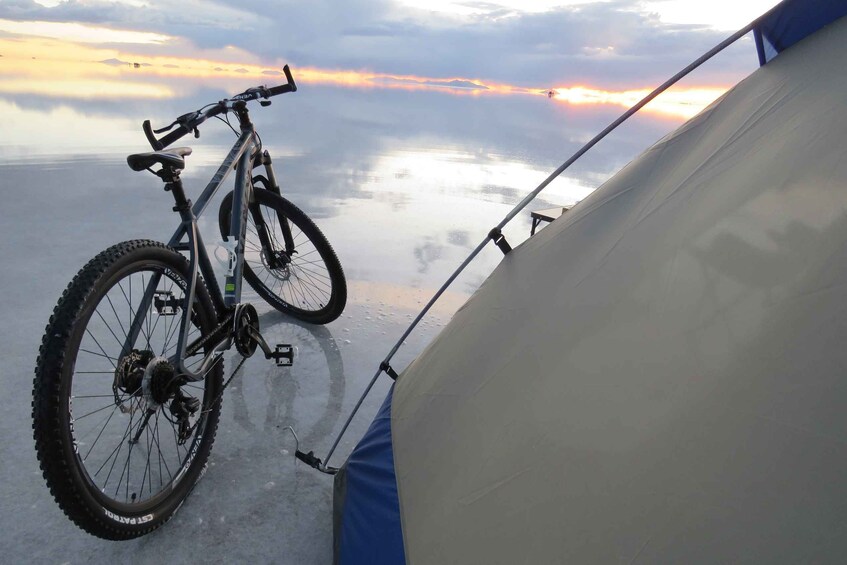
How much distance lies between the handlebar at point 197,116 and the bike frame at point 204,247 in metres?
0.08

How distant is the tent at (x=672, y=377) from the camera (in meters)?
0.71

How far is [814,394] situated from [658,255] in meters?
0.36

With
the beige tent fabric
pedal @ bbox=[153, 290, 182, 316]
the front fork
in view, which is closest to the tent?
the beige tent fabric

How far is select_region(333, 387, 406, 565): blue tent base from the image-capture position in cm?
118

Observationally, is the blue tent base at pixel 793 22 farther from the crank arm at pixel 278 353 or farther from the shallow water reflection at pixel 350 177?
the shallow water reflection at pixel 350 177

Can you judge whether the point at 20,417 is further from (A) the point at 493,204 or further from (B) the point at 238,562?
(A) the point at 493,204

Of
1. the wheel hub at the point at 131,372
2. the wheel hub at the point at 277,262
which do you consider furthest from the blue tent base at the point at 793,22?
the wheel hub at the point at 277,262

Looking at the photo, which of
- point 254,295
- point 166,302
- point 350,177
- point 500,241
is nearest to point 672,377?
point 500,241

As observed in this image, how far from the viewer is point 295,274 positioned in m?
2.75

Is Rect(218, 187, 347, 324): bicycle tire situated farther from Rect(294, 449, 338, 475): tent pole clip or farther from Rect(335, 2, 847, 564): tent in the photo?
Rect(335, 2, 847, 564): tent

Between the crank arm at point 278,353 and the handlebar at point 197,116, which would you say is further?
the crank arm at point 278,353

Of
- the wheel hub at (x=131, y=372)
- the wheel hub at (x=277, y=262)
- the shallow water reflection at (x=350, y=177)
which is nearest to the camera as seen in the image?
the wheel hub at (x=131, y=372)

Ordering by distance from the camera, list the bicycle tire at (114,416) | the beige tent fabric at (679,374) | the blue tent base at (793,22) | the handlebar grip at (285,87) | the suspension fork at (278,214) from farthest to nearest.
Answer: the suspension fork at (278,214) → the handlebar grip at (285,87) → the bicycle tire at (114,416) → the blue tent base at (793,22) → the beige tent fabric at (679,374)

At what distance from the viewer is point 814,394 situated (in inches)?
27.5
